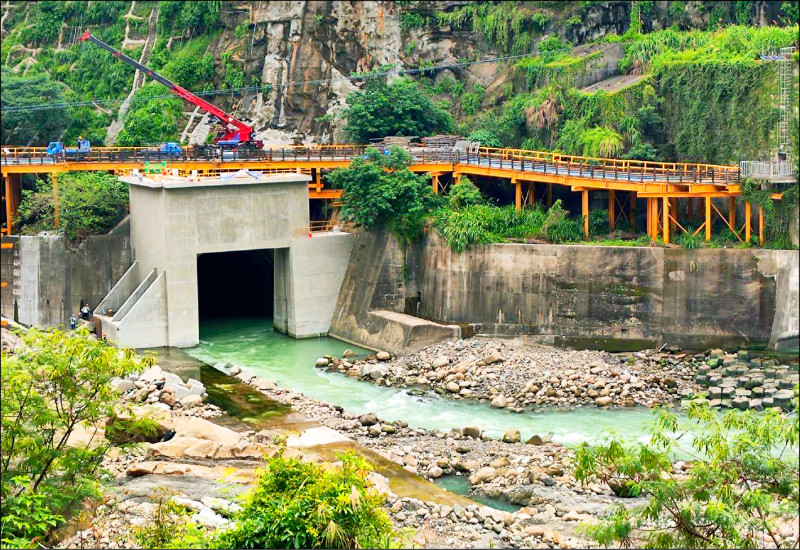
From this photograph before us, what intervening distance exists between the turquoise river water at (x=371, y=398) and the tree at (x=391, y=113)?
10698 mm

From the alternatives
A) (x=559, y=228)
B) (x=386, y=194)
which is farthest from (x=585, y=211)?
(x=386, y=194)

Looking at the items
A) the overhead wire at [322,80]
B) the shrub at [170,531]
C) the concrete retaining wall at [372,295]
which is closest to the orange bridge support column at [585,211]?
the concrete retaining wall at [372,295]

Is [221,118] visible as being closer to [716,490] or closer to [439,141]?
[439,141]

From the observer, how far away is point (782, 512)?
28.4 meters

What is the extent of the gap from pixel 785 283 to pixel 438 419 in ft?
42.3

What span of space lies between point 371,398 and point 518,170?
13681 mm

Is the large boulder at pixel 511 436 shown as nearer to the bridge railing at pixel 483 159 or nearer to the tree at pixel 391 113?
the bridge railing at pixel 483 159

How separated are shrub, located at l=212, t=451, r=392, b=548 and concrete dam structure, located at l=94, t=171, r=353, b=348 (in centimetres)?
2597

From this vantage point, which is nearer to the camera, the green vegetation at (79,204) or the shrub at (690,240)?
the shrub at (690,240)

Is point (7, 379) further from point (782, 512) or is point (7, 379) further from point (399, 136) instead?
point (399, 136)

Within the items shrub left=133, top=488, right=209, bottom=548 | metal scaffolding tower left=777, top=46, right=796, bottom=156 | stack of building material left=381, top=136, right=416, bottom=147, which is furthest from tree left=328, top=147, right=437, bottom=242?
shrub left=133, top=488, right=209, bottom=548

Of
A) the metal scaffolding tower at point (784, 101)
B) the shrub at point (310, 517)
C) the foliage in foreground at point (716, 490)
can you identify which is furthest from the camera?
the metal scaffolding tower at point (784, 101)

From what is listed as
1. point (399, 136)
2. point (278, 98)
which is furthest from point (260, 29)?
point (399, 136)

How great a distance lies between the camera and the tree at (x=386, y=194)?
5675 centimetres
